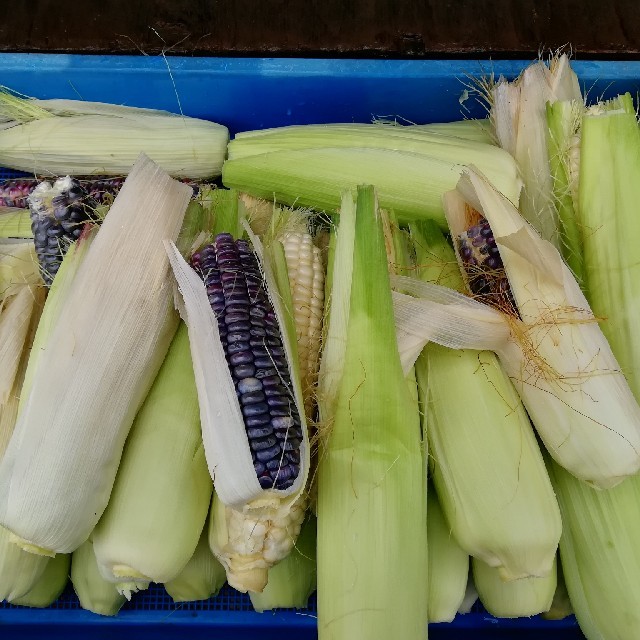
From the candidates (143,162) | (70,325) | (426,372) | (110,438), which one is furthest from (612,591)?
(143,162)

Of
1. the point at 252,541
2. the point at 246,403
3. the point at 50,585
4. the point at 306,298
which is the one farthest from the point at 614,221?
the point at 50,585

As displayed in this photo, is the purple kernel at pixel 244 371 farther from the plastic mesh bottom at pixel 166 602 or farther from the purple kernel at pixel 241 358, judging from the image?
the plastic mesh bottom at pixel 166 602

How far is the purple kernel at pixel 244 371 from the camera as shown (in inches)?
42.3

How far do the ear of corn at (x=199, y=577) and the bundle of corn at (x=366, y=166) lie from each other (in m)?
0.87

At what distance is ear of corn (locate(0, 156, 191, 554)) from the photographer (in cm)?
109

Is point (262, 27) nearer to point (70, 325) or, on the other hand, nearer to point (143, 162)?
point (143, 162)

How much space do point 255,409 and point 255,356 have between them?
0.32 ft

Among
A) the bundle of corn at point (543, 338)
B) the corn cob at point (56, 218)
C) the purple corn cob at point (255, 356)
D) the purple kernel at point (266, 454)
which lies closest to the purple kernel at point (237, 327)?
the purple corn cob at point (255, 356)

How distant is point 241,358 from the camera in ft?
3.57

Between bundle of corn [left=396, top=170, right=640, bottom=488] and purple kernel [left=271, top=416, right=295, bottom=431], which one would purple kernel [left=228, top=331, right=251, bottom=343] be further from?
bundle of corn [left=396, top=170, right=640, bottom=488]

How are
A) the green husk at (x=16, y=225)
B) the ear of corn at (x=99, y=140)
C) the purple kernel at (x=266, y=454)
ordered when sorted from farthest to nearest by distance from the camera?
the ear of corn at (x=99, y=140) → the green husk at (x=16, y=225) → the purple kernel at (x=266, y=454)

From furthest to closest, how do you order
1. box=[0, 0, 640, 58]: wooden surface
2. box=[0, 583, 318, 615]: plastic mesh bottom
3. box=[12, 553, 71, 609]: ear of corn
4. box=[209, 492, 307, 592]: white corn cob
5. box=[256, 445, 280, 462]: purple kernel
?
1. box=[0, 0, 640, 58]: wooden surface
2. box=[0, 583, 318, 615]: plastic mesh bottom
3. box=[12, 553, 71, 609]: ear of corn
4. box=[209, 492, 307, 592]: white corn cob
5. box=[256, 445, 280, 462]: purple kernel

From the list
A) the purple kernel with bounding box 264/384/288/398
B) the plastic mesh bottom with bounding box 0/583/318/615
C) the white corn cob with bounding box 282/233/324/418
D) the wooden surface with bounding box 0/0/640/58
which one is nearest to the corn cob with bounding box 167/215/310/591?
the purple kernel with bounding box 264/384/288/398

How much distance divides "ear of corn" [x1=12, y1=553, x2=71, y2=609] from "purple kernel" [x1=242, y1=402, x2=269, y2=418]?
67cm
